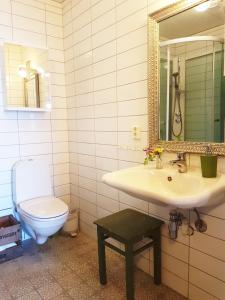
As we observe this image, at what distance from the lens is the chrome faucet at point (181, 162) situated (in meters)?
1.42

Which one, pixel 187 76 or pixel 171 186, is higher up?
pixel 187 76

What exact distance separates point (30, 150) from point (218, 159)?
1759 millimetres

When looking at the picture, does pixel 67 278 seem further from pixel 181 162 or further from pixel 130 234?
pixel 181 162

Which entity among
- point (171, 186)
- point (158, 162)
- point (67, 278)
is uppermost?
point (158, 162)

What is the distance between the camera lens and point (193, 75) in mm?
1453

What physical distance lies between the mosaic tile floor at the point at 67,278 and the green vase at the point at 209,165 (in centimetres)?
92

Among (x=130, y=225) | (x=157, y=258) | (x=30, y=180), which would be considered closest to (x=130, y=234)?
(x=130, y=225)

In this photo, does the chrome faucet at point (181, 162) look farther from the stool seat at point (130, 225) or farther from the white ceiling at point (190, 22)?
the white ceiling at point (190, 22)

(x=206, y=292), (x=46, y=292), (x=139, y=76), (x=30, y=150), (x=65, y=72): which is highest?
(x=65, y=72)

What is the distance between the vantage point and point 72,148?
2574 mm

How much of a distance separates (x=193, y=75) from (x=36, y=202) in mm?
1682

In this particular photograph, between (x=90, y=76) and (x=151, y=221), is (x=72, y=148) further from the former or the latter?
(x=151, y=221)

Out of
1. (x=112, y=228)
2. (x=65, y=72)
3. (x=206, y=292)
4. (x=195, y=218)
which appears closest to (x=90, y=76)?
(x=65, y=72)

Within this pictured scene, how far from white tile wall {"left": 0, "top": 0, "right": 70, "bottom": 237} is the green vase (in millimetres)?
1680
